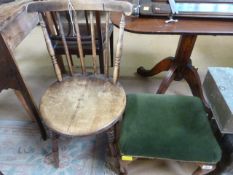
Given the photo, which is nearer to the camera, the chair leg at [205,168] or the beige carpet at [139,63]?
the chair leg at [205,168]

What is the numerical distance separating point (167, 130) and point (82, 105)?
44 centimetres

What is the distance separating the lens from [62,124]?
3.15 ft

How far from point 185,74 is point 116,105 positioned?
2.82 ft

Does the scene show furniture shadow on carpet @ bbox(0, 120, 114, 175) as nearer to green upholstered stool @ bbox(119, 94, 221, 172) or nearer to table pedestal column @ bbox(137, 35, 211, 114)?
green upholstered stool @ bbox(119, 94, 221, 172)

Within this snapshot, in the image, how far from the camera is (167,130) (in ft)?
3.28

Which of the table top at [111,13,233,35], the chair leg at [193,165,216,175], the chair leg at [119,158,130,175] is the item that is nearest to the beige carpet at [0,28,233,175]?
the chair leg at [119,158,130,175]

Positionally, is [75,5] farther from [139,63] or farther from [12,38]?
[139,63]

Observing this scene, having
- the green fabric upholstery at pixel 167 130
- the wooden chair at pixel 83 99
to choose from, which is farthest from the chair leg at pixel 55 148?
the green fabric upholstery at pixel 167 130

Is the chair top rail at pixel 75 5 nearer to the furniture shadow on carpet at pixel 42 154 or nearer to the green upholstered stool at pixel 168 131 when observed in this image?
the green upholstered stool at pixel 168 131

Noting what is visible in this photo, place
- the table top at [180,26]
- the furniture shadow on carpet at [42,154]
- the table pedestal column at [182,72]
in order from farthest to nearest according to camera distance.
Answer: the table pedestal column at [182,72] → the furniture shadow on carpet at [42,154] → the table top at [180,26]

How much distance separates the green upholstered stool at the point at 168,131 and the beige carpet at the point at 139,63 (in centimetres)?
38

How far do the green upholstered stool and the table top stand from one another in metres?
0.36

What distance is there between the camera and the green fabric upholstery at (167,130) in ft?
3.06

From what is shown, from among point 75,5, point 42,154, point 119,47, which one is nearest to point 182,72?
point 119,47
